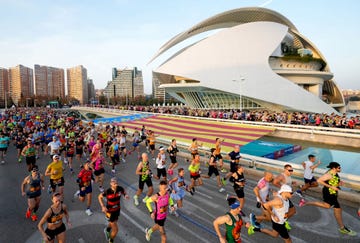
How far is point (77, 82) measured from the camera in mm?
159875

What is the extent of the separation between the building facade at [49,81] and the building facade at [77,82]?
7.82m

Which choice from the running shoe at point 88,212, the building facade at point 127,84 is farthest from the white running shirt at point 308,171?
the building facade at point 127,84

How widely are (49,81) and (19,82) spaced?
66.3ft

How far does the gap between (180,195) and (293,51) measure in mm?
47111

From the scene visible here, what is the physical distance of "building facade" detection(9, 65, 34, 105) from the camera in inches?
4870

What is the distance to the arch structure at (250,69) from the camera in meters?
36.2

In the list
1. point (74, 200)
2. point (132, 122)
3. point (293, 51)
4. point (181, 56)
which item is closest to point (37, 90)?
point (181, 56)

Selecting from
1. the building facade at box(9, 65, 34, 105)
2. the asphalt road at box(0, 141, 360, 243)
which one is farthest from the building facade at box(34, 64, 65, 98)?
the asphalt road at box(0, 141, 360, 243)

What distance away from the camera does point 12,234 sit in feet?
17.7

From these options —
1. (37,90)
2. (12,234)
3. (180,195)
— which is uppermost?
(37,90)

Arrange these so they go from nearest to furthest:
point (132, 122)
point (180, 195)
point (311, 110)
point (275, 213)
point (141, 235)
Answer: point (275, 213)
point (141, 235)
point (180, 195)
point (132, 122)
point (311, 110)

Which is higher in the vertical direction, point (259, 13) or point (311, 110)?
point (259, 13)

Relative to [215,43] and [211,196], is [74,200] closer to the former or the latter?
[211,196]

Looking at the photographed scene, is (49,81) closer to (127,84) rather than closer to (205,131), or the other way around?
(127,84)
